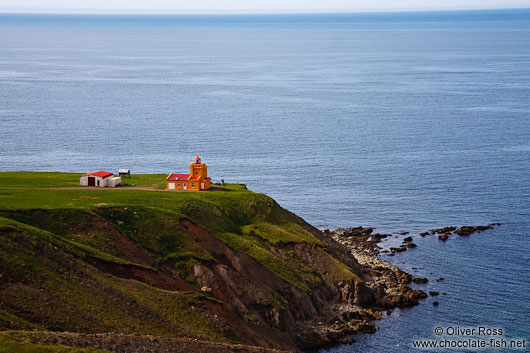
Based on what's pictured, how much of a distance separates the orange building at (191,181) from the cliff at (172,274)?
320 centimetres

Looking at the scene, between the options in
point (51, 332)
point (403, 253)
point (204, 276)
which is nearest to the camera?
point (51, 332)


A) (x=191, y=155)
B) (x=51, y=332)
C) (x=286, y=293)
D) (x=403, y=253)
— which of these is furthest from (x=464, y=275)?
(x=191, y=155)

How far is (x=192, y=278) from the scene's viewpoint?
7888 centimetres

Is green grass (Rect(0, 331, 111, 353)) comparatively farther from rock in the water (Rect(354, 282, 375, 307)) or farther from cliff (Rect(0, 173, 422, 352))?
rock in the water (Rect(354, 282, 375, 307))

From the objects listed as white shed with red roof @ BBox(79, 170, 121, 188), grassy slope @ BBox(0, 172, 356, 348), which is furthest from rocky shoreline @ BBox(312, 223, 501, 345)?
white shed with red roof @ BBox(79, 170, 121, 188)

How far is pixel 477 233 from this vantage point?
113438 millimetres

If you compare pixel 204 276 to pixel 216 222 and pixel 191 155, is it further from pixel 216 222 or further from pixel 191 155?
pixel 191 155

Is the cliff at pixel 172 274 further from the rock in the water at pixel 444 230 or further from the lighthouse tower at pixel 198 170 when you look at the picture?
the rock in the water at pixel 444 230

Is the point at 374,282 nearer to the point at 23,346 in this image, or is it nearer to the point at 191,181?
the point at 191,181

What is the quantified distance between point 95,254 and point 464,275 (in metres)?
47.0

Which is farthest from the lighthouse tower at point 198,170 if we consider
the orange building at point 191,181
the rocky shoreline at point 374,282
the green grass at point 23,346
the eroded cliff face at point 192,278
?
the green grass at point 23,346

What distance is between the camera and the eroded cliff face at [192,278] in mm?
65000

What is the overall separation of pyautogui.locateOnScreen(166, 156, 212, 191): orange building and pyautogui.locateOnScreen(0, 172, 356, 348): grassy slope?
9.37ft

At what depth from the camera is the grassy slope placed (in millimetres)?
63656
